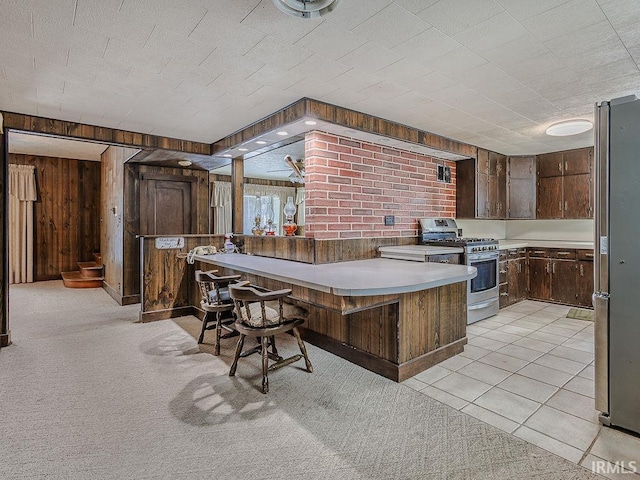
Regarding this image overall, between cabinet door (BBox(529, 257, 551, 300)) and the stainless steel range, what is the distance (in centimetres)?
118

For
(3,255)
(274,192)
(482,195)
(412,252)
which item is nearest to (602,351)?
(412,252)

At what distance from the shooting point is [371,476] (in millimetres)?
1618

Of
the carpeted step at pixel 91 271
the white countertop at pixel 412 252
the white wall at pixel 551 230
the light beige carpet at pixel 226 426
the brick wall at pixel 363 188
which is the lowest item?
the light beige carpet at pixel 226 426

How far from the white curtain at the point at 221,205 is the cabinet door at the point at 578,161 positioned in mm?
5936

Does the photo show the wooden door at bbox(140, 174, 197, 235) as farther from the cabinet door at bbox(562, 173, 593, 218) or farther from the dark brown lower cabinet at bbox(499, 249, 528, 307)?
the cabinet door at bbox(562, 173, 593, 218)

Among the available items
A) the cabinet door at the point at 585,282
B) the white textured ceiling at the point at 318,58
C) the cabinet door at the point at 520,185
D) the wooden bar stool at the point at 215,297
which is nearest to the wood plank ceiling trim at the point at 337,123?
the white textured ceiling at the point at 318,58

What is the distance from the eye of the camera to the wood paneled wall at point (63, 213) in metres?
7.16

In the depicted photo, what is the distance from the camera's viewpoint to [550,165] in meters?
5.34

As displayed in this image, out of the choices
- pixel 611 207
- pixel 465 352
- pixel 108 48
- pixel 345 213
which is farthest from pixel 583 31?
pixel 108 48

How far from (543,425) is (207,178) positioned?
5993mm

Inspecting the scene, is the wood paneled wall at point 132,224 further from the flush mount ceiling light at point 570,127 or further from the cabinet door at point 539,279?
the cabinet door at point 539,279

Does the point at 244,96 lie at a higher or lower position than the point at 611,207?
higher

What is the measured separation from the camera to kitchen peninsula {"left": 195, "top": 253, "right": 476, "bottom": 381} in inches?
86.3

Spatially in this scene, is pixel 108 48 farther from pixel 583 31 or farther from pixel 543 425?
pixel 543 425
